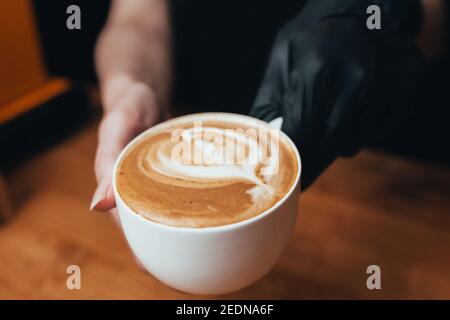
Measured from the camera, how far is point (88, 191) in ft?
2.55

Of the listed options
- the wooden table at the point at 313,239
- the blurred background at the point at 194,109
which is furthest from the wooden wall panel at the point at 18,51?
the wooden table at the point at 313,239

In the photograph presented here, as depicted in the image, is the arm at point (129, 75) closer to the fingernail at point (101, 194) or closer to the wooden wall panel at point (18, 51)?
the fingernail at point (101, 194)

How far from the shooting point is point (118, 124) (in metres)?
0.56

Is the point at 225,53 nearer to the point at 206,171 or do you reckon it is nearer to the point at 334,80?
the point at 334,80

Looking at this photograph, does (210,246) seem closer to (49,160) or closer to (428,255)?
(428,255)

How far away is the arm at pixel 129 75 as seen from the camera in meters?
0.54

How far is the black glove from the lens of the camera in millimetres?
525

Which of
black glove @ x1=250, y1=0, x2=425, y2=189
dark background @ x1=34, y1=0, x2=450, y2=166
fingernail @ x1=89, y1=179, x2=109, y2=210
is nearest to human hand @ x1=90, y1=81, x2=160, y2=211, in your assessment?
fingernail @ x1=89, y1=179, x2=109, y2=210

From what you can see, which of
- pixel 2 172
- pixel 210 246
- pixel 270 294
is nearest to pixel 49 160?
pixel 2 172

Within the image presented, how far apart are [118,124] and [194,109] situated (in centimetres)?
47

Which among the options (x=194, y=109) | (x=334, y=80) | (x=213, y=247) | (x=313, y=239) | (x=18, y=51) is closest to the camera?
(x=213, y=247)

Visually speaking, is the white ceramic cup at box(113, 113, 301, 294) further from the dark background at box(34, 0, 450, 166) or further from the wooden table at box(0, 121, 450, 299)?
the dark background at box(34, 0, 450, 166)

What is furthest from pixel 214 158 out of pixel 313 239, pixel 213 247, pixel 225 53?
pixel 225 53

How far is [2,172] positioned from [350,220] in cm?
57
